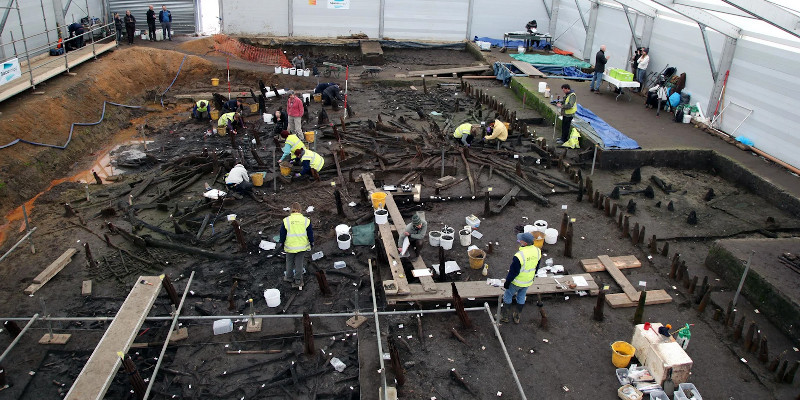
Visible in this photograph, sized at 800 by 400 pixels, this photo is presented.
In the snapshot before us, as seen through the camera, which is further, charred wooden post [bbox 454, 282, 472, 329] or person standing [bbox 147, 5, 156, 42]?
person standing [bbox 147, 5, 156, 42]

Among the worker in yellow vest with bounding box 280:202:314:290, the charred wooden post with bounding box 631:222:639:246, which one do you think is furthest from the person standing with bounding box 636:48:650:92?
the worker in yellow vest with bounding box 280:202:314:290

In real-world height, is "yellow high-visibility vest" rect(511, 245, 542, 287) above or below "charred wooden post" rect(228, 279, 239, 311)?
above

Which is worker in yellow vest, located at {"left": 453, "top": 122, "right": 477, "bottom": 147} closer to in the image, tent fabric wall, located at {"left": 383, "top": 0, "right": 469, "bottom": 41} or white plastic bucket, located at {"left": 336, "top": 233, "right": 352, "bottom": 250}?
white plastic bucket, located at {"left": 336, "top": 233, "right": 352, "bottom": 250}

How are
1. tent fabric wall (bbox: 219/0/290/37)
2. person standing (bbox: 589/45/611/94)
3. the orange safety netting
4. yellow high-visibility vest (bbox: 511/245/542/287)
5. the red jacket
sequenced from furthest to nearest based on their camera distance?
tent fabric wall (bbox: 219/0/290/37), the orange safety netting, person standing (bbox: 589/45/611/94), the red jacket, yellow high-visibility vest (bbox: 511/245/542/287)

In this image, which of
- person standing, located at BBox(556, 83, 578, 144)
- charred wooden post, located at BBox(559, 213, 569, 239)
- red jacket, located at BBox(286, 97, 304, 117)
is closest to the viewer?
charred wooden post, located at BBox(559, 213, 569, 239)

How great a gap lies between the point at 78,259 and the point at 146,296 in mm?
3395

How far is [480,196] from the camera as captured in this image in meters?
15.0

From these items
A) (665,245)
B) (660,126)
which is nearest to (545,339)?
(665,245)

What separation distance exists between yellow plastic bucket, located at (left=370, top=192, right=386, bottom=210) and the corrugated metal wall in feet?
75.4

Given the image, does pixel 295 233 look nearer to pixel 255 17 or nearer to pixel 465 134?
pixel 465 134

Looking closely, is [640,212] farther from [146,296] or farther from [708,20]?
[146,296]

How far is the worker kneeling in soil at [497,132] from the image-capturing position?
18.0 metres

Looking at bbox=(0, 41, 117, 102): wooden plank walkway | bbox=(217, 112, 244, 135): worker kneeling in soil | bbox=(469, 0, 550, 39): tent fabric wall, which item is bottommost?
bbox=(217, 112, 244, 135): worker kneeling in soil

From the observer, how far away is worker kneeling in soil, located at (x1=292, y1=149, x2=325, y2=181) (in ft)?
51.3
